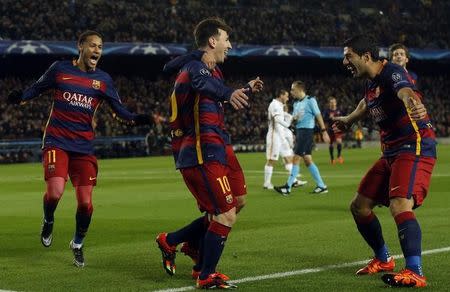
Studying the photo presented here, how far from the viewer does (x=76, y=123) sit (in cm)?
1043

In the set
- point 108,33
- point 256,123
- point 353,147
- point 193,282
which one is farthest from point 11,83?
point 193,282

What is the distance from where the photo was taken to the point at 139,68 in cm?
5253

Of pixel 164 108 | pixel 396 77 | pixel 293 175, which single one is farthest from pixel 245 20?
pixel 396 77

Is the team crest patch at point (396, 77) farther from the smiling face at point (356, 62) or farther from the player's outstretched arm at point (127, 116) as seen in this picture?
the player's outstretched arm at point (127, 116)

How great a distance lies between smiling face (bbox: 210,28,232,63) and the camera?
8508mm

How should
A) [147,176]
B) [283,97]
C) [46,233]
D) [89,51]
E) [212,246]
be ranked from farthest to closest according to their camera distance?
[147,176]
[283,97]
[46,233]
[89,51]
[212,246]

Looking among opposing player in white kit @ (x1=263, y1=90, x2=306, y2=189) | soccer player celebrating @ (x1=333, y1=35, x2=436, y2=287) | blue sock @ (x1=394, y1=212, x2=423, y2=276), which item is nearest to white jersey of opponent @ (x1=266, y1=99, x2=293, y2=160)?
opposing player in white kit @ (x1=263, y1=90, x2=306, y2=189)

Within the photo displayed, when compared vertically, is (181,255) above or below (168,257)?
below

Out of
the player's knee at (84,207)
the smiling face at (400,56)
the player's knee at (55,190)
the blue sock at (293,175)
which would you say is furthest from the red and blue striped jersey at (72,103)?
the blue sock at (293,175)

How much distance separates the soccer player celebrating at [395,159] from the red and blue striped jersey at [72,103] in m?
2.74

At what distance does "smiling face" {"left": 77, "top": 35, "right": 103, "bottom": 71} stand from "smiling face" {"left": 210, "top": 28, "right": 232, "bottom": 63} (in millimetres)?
2134

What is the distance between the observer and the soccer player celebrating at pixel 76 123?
10.3 metres

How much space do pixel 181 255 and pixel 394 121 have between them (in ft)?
10.1

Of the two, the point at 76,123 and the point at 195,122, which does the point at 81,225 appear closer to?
the point at 76,123
